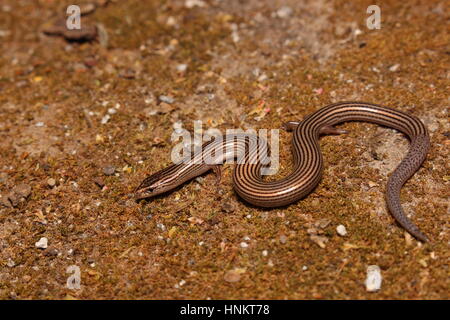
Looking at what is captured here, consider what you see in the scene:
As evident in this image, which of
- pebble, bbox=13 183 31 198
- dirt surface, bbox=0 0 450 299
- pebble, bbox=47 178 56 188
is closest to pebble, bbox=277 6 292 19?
dirt surface, bbox=0 0 450 299

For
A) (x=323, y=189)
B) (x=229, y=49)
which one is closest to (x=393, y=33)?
(x=229, y=49)

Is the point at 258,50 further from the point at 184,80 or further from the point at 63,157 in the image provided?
the point at 63,157

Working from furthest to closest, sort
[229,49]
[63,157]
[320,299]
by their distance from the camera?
[229,49] → [63,157] → [320,299]

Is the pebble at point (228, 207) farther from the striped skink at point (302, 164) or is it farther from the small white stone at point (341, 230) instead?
the small white stone at point (341, 230)

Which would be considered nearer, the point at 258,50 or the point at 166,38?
the point at 258,50

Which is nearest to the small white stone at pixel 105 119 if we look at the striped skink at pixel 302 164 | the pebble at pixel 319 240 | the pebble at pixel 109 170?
the pebble at pixel 109 170

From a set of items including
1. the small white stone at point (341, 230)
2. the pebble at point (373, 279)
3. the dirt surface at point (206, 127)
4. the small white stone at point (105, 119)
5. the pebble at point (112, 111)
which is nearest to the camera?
the pebble at point (373, 279)

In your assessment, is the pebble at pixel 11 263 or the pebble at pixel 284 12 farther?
the pebble at pixel 284 12
